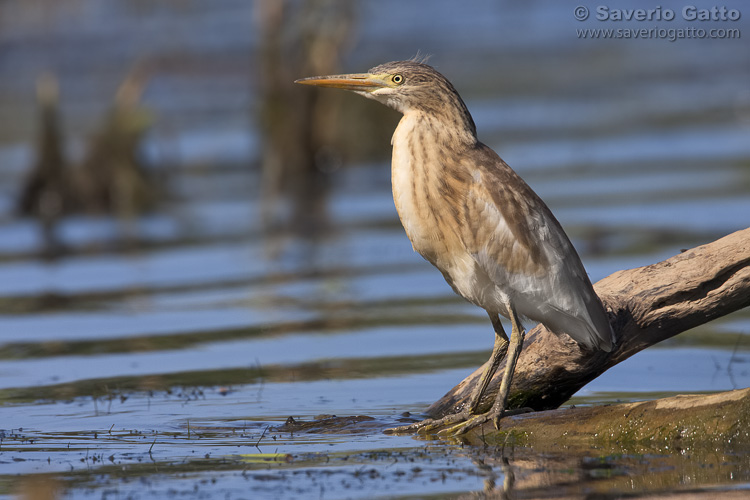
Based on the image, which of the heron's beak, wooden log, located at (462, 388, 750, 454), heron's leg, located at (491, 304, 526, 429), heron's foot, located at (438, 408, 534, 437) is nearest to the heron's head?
the heron's beak

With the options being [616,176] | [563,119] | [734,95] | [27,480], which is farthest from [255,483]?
[734,95]

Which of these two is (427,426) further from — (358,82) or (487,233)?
(358,82)

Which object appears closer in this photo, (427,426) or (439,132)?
(439,132)

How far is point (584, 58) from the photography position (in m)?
31.2

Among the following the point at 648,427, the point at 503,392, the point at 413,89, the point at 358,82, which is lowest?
the point at 648,427

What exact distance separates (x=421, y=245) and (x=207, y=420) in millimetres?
1755

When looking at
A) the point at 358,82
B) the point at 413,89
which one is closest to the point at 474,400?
the point at 413,89

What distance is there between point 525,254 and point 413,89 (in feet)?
3.56

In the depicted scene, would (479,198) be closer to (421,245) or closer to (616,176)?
(421,245)

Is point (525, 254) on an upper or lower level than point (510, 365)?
upper

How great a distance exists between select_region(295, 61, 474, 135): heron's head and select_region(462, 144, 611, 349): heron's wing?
0.30 m

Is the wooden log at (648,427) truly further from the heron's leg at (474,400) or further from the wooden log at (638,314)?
the wooden log at (638,314)

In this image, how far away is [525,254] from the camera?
6.63 m

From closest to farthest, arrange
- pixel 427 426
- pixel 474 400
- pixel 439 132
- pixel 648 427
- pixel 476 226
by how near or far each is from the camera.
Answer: pixel 648 427
pixel 476 226
pixel 439 132
pixel 427 426
pixel 474 400
